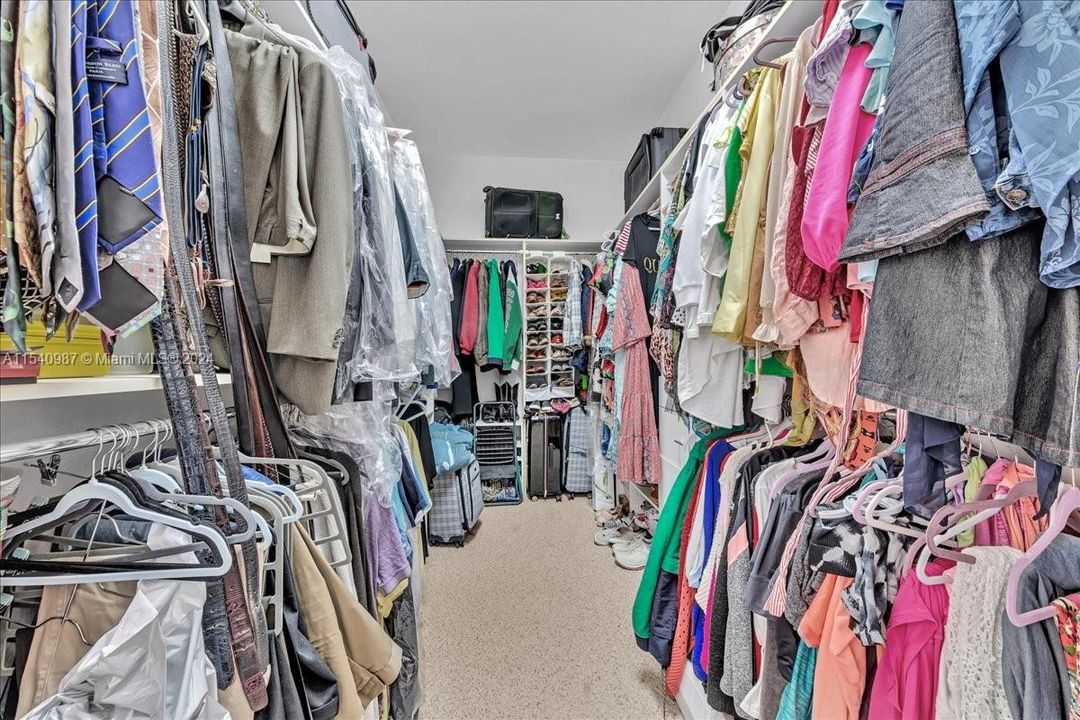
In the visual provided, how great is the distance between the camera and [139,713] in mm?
409

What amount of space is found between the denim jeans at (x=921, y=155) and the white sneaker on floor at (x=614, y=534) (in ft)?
7.55

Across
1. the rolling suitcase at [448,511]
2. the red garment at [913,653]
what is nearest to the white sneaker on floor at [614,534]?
the rolling suitcase at [448,511]

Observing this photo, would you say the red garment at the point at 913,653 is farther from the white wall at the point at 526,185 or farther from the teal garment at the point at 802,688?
the white wall at the point at 526,185

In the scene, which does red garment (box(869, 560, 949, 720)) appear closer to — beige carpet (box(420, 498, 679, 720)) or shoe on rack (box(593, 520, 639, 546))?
beige carpet (box(420, 498, 679, 720))

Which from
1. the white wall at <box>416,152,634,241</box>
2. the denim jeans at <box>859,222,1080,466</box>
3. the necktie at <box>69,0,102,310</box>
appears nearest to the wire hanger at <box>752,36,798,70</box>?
the denim jeans at <box>859,222,1080,466</box>

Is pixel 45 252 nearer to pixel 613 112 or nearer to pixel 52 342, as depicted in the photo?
pixel 52 342

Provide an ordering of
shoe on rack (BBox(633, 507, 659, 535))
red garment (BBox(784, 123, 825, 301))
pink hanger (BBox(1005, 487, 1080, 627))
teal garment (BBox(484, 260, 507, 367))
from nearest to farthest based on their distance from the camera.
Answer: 1. pink hanger (BBox(1005, 487, 1080, 627))
2. red garment (BBox(784, 123, 825, 301))
3. shoe on rack (BBox(633, 507, 659, 535))
4. teal garment (BBox(484, 260, 507, 367))

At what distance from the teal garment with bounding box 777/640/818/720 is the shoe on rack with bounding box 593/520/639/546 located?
1.65 meters

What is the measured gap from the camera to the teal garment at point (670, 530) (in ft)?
4.57

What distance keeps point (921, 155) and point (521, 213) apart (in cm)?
290

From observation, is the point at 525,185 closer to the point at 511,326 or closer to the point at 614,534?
the point at 511,326

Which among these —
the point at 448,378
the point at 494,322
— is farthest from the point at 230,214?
the point at 494,322

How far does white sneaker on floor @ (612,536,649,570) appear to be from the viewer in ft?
7.40

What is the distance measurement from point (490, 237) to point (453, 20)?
1381 mm
